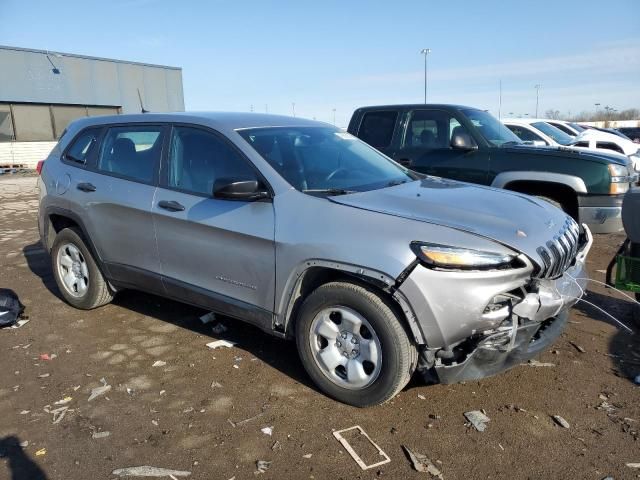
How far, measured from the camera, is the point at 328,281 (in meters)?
3.37

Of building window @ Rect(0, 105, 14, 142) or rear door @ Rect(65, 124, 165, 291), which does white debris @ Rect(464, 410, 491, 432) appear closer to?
rear door @ Rect(65, 124, 165, 291)

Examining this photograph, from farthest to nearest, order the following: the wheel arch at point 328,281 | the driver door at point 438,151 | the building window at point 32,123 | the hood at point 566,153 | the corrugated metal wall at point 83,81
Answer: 1. the building window at point 32,123
2. the corrugated metal wall at point 83,81
3. the driver door at point 438,151
4. the hood at point 566,153
5. the wheel arch at point 328,281

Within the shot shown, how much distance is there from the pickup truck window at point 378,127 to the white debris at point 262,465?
17.9ft

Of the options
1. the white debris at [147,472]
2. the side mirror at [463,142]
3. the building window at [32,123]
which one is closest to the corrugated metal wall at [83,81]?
the building window at [32,123]

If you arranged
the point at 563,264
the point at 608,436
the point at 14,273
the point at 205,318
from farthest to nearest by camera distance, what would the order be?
the point at 14,273
the point at 205,318
the point at 563,264
the point at 608,436

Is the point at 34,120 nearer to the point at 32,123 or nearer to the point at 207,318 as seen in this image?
the point at 32,123

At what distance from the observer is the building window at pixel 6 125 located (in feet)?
76.4

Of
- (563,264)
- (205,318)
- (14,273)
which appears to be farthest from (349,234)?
(14,273)

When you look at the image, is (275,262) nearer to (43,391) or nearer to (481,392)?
(481,392)

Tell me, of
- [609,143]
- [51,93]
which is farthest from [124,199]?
[51,93]

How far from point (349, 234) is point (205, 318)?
2.27 meters

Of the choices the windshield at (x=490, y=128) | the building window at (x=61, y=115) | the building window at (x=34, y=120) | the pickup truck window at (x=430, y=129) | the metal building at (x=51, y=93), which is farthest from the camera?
the building window at (x=61, y=115)

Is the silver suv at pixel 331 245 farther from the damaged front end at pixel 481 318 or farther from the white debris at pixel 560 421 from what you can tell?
the white debris at pixel 560 421

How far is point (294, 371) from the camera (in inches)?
149
